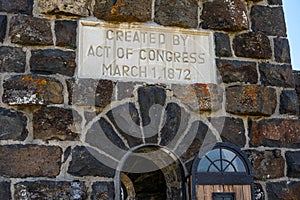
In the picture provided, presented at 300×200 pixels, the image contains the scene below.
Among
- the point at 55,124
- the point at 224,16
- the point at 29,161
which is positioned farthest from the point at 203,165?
the point at 224,16

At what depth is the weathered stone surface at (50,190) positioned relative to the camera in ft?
9.79

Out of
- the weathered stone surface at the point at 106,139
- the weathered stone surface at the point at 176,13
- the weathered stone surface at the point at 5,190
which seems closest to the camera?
the weathered stone surface at the point at 5,190

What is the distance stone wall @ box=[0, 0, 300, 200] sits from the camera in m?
3.11

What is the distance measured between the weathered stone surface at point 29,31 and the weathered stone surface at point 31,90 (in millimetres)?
281

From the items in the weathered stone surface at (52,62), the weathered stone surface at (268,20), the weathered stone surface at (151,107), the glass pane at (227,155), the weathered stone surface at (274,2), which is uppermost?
the weathered stone surface at (274,2)

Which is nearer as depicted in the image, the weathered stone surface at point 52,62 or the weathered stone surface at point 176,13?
the weathered stone surface at point 52,62

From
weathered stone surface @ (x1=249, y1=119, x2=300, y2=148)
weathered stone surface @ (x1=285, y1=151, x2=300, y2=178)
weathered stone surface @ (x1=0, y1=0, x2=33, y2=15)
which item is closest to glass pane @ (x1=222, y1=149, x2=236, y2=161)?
weathered stone surface @ (x1=249, y1=119, x2=300, y2=148)

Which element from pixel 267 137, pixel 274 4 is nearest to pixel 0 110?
pixel 267 137

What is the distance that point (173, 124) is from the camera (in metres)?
3.40

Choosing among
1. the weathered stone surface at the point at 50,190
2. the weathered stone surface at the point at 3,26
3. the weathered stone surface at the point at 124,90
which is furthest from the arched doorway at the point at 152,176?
the weathered stone surface at the point at 3,26

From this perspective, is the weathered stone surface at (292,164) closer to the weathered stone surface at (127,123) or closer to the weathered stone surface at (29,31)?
the weathered stone surface at (127,123)

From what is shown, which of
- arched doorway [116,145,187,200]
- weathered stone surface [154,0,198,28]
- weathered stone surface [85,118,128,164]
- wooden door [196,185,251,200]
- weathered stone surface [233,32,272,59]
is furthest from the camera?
weathered stone surface [233,32,272,59]

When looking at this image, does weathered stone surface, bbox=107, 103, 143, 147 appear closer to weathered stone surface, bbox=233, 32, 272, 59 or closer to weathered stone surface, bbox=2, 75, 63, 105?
weathered stone surface, bbox=2, 75, 63, 105

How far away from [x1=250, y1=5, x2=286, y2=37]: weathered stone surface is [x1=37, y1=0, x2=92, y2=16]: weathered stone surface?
1.43m
